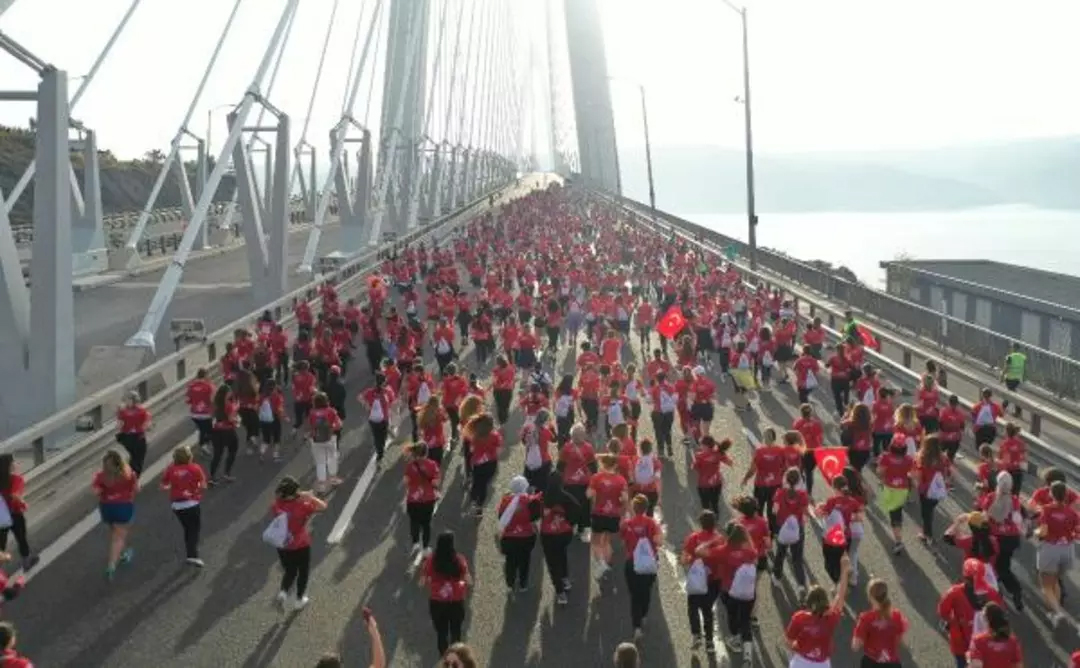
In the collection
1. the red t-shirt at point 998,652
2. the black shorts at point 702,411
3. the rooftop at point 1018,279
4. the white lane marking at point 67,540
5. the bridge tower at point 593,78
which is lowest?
the rooftop at point 1018,279

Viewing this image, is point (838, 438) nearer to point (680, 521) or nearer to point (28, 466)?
point (680, 521)

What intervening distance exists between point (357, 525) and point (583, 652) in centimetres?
414

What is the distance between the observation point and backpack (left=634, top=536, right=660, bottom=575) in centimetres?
909

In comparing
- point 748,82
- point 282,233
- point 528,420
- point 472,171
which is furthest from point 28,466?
point 472,171

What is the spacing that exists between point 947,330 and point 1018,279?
21221 millimetres

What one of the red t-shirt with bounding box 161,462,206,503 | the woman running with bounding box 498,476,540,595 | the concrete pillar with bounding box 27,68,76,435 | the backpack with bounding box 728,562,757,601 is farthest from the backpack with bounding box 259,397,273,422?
the backpack with bounding box 728,562,757,601

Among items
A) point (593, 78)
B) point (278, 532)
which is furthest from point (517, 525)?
point (593, 78)

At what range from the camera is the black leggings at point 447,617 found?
27.7ft

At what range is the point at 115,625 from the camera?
31.4 ft

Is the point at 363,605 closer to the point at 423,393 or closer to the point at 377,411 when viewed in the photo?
the point at 377,411

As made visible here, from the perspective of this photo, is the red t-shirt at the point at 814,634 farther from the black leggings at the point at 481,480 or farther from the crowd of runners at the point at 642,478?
the black leggings at the point at 481,480

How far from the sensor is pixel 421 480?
35.1ft

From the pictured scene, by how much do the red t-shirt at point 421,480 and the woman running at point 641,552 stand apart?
228cm

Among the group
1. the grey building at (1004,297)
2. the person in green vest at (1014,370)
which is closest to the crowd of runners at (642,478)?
the person in green vest at (1014,370)
